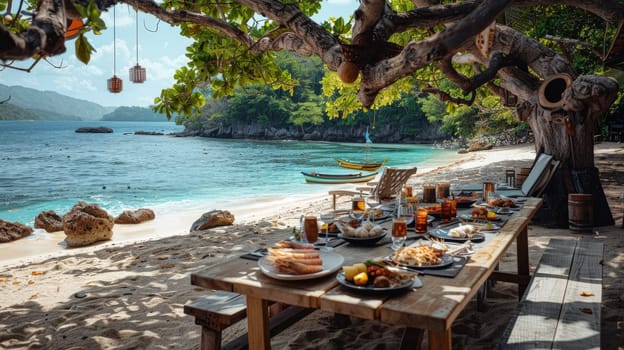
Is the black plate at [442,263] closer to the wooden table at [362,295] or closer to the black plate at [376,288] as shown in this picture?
the wooden table at [362,295]

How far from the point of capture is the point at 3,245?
9.66 meters

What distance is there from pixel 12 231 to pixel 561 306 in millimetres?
11271

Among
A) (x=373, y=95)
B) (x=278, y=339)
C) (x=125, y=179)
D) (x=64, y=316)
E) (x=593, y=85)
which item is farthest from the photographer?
(x=125, y=179)

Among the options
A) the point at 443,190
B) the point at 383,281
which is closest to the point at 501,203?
the point at 443,190

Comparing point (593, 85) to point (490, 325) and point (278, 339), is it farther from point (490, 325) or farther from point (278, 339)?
point (278, 339)

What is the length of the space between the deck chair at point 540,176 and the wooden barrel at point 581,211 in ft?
1.27

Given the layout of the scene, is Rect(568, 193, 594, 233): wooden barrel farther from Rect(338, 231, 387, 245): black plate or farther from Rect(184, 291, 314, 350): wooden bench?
Rect(184, 291, 314, 350): wooden bench

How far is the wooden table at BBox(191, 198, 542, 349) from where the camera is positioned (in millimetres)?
1688

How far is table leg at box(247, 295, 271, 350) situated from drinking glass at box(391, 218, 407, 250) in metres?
0.81

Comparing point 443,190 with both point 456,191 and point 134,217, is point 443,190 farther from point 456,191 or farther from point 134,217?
point 134,217

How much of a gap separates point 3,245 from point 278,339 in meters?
8.91

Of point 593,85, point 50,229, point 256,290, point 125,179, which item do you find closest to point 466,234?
point 256,290

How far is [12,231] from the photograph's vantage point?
1030 cm

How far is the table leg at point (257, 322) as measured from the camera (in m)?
2.13
